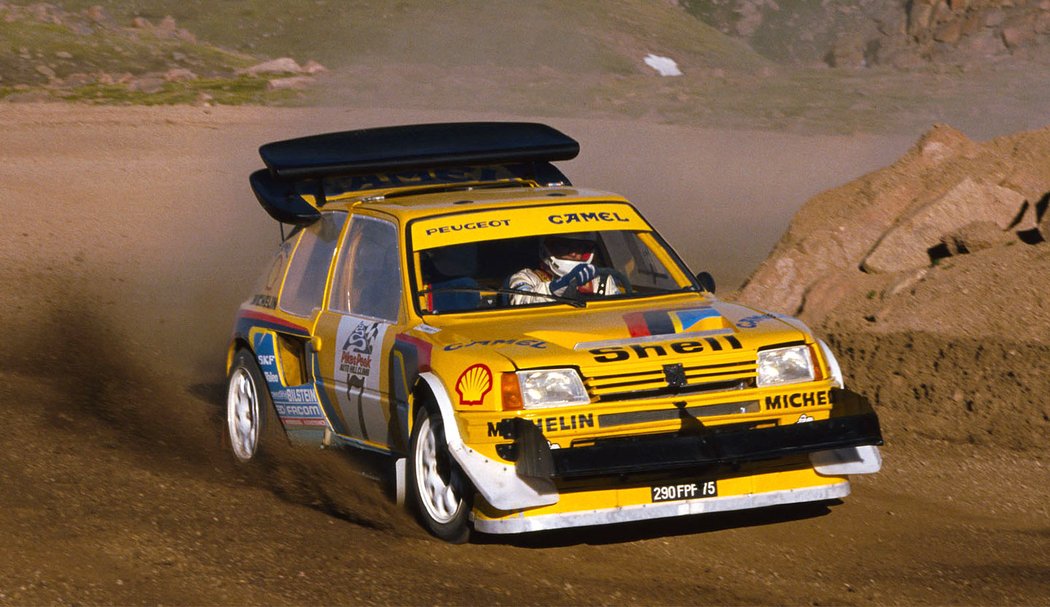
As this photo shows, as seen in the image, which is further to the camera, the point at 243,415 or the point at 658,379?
the point at 243,415

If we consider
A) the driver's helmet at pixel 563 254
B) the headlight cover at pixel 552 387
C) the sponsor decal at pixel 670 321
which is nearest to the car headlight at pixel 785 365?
the sponsor decal at pixel 670 321

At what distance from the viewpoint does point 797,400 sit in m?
7.38

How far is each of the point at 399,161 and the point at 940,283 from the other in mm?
4554

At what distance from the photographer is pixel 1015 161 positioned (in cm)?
1397

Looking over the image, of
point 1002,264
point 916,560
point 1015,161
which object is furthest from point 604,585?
point 1015,161

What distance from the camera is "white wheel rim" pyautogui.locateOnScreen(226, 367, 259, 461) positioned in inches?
375

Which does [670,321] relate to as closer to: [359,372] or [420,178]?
[359,372]

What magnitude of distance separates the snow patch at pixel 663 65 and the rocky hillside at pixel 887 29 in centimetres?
724

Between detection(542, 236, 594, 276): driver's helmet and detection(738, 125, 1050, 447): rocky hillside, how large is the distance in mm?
2926

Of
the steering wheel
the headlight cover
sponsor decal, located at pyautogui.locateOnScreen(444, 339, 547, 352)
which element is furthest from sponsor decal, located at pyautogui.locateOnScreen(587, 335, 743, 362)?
the steering wheel

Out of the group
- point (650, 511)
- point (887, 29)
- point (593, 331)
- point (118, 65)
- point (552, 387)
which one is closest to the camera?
point (552, 387)

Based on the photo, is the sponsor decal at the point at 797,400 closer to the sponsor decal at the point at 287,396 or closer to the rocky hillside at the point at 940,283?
the sponsor decal at the point at 287,396

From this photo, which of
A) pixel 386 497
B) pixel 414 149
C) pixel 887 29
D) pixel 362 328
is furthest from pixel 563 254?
pixel 887 29

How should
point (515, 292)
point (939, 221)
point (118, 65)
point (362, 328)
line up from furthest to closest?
point (118, 65)
point (939, 221)
point (362, 328)
point (515, 292)
